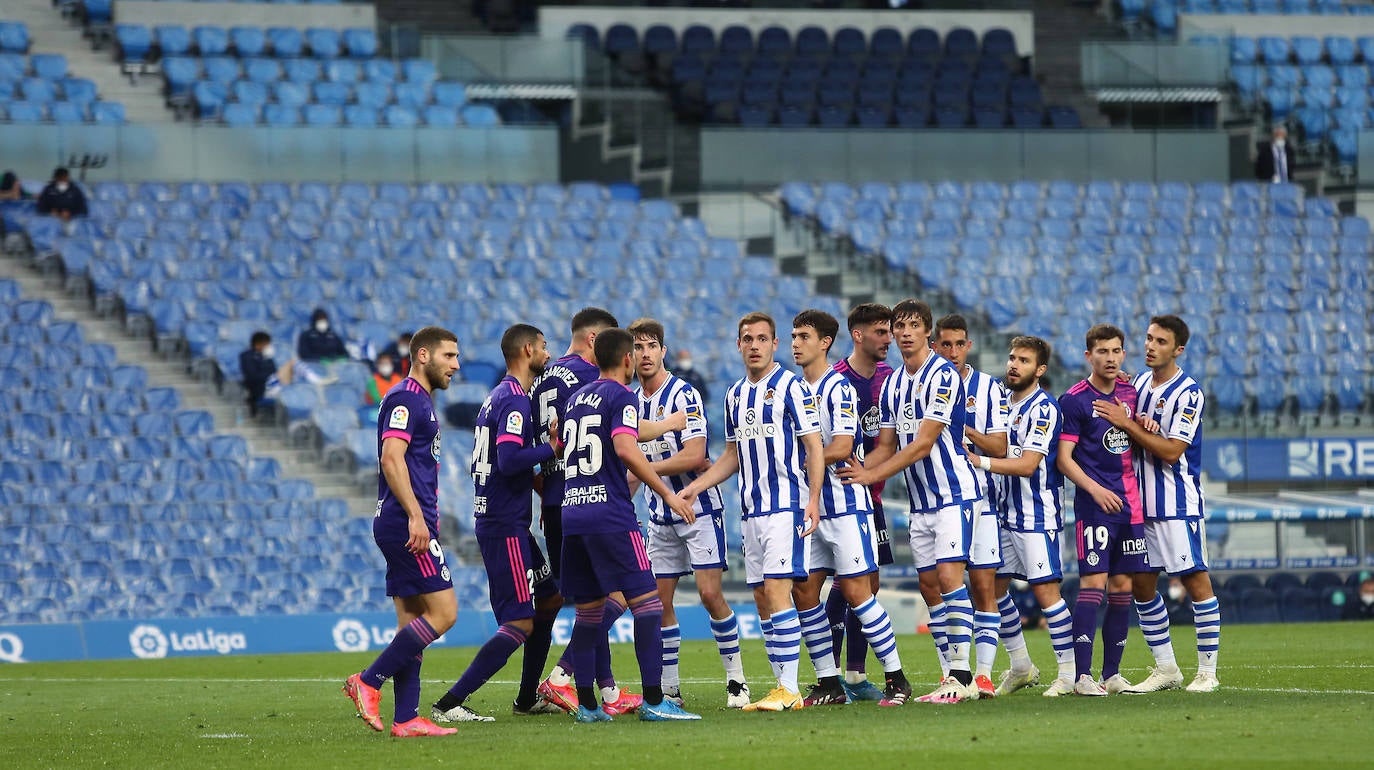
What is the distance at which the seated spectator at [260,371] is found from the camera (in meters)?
22.7

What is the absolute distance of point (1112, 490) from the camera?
11.5 metres

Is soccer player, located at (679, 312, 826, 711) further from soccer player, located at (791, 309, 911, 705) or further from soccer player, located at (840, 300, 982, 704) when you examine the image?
soccer player, located at (840, 300, 982, 704)

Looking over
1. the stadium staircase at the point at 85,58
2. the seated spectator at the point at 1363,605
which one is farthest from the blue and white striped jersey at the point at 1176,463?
the stadium staircase at the point at 85,58

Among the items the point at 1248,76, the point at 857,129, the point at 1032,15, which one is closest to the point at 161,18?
the point at 857,129

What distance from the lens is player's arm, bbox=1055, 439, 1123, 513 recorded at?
11.3 meters

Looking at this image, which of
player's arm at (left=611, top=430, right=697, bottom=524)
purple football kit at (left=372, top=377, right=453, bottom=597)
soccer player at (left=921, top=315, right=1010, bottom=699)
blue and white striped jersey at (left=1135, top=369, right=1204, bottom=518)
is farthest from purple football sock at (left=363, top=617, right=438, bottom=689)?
blue and white striped jersey at (left=1135, top=369, right=1204, bottom=518)

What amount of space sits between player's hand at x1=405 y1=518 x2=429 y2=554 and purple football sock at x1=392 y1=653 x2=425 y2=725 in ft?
2.01

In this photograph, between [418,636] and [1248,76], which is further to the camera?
[1248,76]

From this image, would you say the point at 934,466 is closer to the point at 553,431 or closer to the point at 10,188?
the point at 553,431

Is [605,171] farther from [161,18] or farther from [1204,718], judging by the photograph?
[1204,718]

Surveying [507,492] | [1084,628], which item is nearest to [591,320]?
[507,492]

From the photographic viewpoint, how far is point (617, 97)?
95.6 ft

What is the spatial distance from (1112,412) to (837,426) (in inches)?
76.5

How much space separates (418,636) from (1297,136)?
1020 inches
